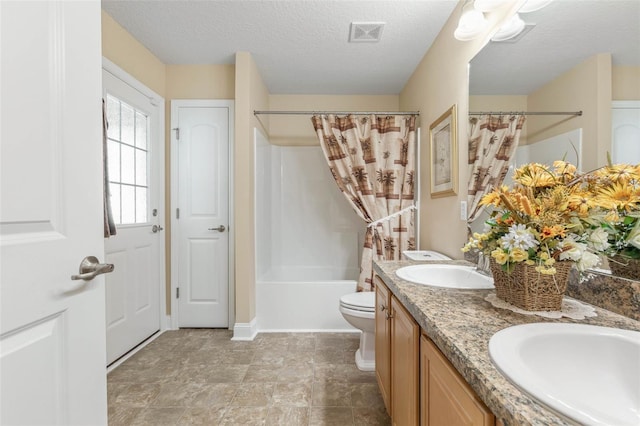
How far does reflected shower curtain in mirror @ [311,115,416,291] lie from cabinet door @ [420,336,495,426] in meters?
1.56

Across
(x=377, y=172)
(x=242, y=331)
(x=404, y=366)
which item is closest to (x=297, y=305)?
(x=242, y=331)

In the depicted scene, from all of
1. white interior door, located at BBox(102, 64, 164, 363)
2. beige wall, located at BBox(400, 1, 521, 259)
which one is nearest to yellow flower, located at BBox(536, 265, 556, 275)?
beige wall, located at BBox(400, 1, 521, 259)

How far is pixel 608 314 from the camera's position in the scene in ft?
2.47

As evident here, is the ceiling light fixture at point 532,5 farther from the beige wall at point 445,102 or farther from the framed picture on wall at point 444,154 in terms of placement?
the framed picture on wall at point 444,154

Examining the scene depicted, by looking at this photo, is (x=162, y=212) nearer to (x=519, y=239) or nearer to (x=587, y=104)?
(x=519, y=239)

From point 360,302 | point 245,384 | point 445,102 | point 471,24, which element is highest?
point 471,24

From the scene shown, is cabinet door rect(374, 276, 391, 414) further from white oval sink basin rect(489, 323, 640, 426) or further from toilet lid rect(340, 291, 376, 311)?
white oval sink basin rect(489, 323, 640, 426)

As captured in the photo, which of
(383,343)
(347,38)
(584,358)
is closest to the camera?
(584,358)

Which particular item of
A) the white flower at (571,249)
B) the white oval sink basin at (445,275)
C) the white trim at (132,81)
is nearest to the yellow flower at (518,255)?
the white flower at (571,249)

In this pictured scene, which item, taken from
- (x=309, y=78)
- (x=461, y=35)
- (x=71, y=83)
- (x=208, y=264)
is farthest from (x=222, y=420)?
(x=309, y=78)

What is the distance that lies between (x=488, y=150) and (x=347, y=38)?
139 cm

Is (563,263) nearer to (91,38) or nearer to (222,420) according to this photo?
(91,38)

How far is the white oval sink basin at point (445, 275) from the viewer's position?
3.98 ft

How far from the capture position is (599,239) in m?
0.73
